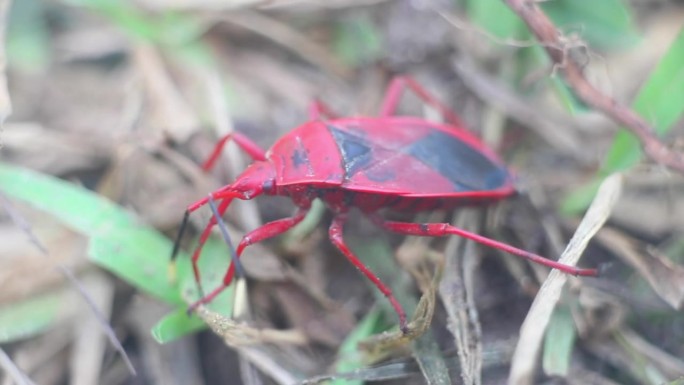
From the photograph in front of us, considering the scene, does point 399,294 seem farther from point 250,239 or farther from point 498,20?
point 498,20

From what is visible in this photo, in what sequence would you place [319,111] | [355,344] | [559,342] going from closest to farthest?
[559,342] → [355,344] → [319,111]

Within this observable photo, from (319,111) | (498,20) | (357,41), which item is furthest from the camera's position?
(357,41)

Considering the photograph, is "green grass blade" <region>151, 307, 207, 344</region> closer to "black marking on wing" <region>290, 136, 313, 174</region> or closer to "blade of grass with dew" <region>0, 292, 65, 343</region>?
"blade of grass with dew" <region>0, 292, 65, 343</region>

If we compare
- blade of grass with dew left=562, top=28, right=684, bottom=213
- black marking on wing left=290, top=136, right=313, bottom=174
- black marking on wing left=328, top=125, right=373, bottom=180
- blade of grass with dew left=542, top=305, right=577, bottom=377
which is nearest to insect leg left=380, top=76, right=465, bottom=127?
black marking on wing left=328, top=125, right=373, bottom=180

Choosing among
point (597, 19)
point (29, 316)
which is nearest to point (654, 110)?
point (597, 19)

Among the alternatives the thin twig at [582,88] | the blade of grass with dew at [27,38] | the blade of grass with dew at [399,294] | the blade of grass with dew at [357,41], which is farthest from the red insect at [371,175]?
the blade of grass with dew at [27,38]

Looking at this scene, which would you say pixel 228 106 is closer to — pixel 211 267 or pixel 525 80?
pixel 211 267

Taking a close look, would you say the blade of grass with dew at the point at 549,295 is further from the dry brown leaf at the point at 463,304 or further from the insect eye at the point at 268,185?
the insect eye at the point at 268,185
